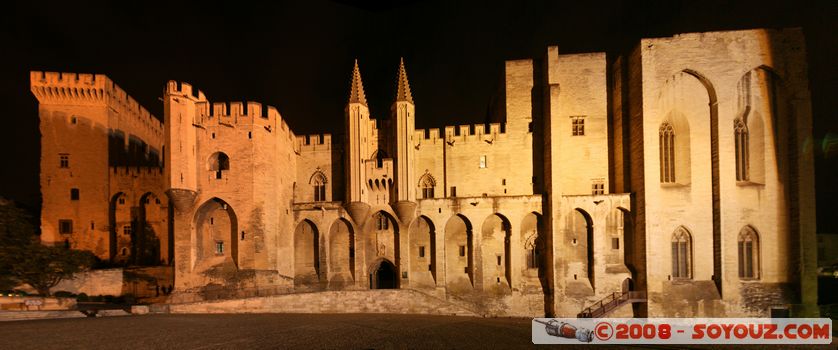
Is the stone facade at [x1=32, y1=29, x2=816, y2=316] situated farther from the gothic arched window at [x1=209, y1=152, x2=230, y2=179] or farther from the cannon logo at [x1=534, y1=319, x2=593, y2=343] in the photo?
the cannon logo at [x1=534, y1=319, x2=593, y2=343]

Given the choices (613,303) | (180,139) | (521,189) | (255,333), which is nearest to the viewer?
(255,333)

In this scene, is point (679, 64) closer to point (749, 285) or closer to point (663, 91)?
point (663, 91)

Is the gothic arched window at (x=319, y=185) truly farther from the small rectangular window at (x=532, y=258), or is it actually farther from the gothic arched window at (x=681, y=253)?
the gothic arched window at (x=681, y=253)

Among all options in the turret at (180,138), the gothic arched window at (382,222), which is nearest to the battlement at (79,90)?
the turret at (180,138)

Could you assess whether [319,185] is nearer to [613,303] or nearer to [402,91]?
[402,91]

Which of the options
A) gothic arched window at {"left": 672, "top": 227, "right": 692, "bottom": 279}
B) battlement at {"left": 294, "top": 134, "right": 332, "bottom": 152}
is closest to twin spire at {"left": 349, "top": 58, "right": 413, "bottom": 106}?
battlement at {"left": 294, "top": 134, "right": 332, "bottom": 152}

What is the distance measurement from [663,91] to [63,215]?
39.3m

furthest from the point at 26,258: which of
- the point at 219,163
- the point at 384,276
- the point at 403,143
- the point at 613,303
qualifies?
the point at 613,303

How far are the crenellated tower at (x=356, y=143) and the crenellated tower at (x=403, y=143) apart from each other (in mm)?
1994

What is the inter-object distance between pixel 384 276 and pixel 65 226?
73.4 feet

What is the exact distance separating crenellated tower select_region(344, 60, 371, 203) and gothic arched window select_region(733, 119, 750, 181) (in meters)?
21.0

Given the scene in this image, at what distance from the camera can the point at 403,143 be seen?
26844 millimetres

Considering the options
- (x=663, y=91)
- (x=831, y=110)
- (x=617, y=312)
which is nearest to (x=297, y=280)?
(x=617, y=312)

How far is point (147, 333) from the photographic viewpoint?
52.0 ft
